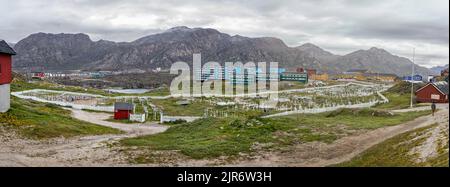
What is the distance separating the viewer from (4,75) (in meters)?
39.4

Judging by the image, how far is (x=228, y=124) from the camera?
3681 cm

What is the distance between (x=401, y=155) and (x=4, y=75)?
35.8 meters

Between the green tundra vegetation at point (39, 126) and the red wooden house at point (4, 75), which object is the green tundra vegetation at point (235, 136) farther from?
the red wooden house at point (4, 75)

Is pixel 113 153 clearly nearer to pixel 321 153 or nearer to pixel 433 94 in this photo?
pixel 321 153

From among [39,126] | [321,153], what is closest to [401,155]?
[321,153]

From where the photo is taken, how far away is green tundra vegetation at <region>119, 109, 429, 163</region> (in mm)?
26328

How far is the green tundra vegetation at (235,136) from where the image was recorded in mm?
Result: 26328

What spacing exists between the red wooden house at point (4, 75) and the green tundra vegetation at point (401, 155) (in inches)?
1260

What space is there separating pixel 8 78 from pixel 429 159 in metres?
38.2

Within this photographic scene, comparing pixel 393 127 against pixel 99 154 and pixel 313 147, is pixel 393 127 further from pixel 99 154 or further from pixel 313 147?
pixel 99 154

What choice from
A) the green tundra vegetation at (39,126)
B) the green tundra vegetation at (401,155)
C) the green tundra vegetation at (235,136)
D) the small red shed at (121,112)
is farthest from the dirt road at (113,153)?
the small red shed at (121,112)

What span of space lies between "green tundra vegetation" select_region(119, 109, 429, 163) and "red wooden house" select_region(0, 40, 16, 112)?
14551 millimetres

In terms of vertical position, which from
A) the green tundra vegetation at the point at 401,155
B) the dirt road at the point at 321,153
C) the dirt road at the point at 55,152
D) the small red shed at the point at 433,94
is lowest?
the dirt road at the point at 55,152
